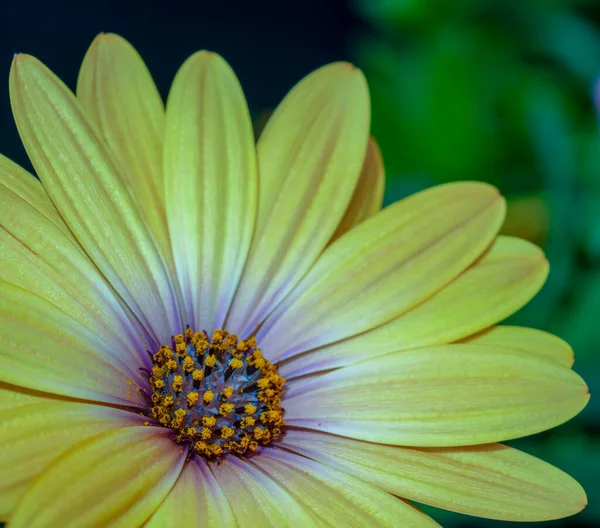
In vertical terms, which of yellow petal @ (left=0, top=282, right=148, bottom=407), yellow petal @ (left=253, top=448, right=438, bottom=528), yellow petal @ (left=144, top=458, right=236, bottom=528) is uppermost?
yellow petal @ (left=0, top=282, right=148, bottom=407)

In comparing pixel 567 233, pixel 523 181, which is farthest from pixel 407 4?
pixel 567 233

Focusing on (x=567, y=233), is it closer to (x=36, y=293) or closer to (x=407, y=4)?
(x=407, y=4)

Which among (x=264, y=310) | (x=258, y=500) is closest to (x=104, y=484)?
(x=258, y=500)

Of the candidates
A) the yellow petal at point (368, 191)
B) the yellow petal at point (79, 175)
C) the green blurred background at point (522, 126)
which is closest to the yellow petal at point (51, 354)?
the yellow petal at point (79, 175)

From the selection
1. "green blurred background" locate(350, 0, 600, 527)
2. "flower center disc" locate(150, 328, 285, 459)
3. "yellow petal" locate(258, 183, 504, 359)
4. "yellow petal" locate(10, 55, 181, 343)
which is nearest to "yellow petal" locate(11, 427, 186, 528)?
"flower center disc" locate(150, 328, 285, 459)

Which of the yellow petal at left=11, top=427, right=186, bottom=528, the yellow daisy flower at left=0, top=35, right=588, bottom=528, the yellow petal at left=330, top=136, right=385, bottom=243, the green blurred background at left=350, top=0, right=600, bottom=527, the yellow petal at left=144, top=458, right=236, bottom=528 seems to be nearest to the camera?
the yellow petal at left=11, top=427, right=186, bottom=528

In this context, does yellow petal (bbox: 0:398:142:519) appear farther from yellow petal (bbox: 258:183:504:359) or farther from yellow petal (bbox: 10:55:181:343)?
yellow petal (bbox: 258:183:504:359)

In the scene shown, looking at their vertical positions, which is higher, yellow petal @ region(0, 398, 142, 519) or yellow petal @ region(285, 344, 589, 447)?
yellow petal @ region(285, 344, 589, 447)

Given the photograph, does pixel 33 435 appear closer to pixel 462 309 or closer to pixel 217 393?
pixel 217 393
